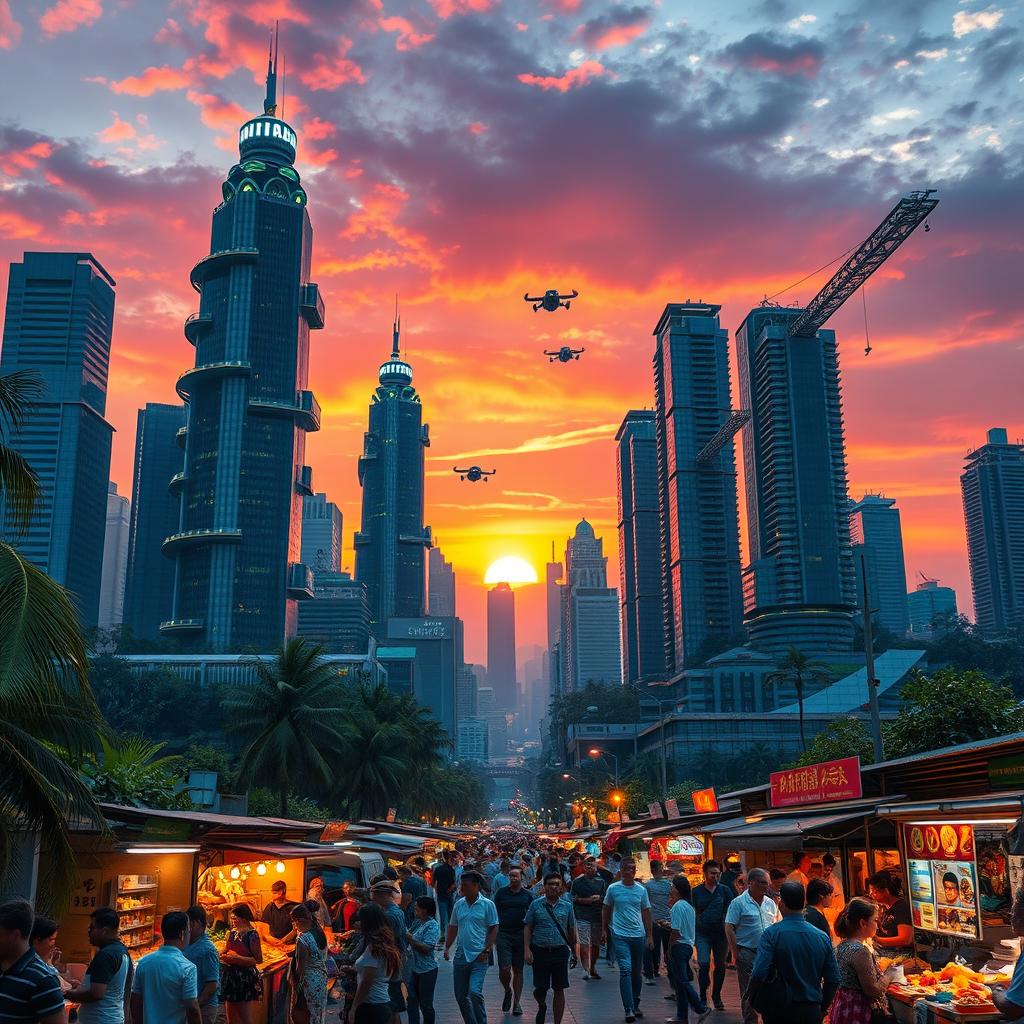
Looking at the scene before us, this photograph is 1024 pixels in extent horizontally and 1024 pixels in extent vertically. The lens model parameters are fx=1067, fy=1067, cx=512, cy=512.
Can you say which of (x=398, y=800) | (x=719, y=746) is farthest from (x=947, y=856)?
(x=719, y=746)

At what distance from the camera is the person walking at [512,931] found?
1314 cm

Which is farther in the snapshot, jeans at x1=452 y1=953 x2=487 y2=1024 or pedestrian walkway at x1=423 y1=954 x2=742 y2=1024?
pedestrian walkway at x1=423 y1=954 x2=742 y2=1024

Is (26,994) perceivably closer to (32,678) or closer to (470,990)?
(32,678)

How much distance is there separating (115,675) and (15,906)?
139 m

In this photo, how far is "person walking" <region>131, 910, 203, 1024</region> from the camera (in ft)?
27.7

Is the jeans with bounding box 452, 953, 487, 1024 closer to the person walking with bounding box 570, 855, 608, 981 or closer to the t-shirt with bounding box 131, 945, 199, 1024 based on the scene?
the t-shirt with bounding box 131, 945, 199, 1024

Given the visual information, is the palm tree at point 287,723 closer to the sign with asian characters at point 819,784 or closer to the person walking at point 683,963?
the sign with asian characters at point 819,784

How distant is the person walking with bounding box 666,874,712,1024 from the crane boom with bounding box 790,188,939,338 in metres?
118

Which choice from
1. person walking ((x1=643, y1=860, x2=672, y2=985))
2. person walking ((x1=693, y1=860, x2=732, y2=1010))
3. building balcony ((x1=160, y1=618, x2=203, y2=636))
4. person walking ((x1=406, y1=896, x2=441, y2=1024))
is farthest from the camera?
building balcony ((x1=160, y1=618, x2=203, y2=636))

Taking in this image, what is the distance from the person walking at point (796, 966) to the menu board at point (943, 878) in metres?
4.51

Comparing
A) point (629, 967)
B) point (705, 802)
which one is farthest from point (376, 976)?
point (705, 802)

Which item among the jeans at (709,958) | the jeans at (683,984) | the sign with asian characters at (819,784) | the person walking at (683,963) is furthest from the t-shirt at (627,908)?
the sign with asian characters at (819,784)

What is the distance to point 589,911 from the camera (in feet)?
56.6

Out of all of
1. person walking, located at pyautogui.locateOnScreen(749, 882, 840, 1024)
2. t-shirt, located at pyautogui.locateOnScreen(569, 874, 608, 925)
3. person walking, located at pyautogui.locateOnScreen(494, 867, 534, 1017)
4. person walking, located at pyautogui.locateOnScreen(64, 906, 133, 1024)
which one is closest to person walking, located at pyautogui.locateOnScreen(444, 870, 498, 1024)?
person walking, located at pyautogui.locateOnScreen(494, 867, 534, 1017)
